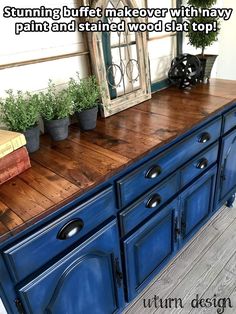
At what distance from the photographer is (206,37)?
172 cm

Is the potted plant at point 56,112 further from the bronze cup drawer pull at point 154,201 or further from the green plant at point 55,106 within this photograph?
the bronze cup drawer pull at point 154,201

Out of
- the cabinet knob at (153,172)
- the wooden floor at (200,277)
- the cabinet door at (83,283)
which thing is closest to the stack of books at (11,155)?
the cabinet door at (83,283)

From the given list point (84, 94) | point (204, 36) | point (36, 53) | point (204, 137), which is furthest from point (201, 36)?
point (36, 53)

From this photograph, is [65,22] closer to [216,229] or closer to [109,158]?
[109,158]

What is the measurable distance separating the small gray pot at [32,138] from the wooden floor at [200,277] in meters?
0.98

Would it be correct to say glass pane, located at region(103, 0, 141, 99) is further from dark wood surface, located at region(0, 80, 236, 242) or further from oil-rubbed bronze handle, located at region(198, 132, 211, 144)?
oil-rubbed bronze handle, located at region(198, 132, 211, 144)

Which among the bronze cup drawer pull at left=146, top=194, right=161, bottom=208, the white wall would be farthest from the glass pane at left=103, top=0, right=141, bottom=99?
the bronze cup drawer pull at left=146, top=194, right=161, bottom=208

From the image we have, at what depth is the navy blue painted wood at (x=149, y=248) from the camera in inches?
45.7

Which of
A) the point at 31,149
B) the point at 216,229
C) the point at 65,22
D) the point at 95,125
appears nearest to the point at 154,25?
the point at 65,22

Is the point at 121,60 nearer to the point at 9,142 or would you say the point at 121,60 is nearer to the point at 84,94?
the point at 84,94

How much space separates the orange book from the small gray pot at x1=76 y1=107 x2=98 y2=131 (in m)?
0.35

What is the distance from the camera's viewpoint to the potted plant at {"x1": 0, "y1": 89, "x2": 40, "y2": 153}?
3.24ft

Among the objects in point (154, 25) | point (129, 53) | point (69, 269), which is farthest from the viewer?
point (154, 25)

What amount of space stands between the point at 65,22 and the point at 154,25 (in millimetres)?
647
